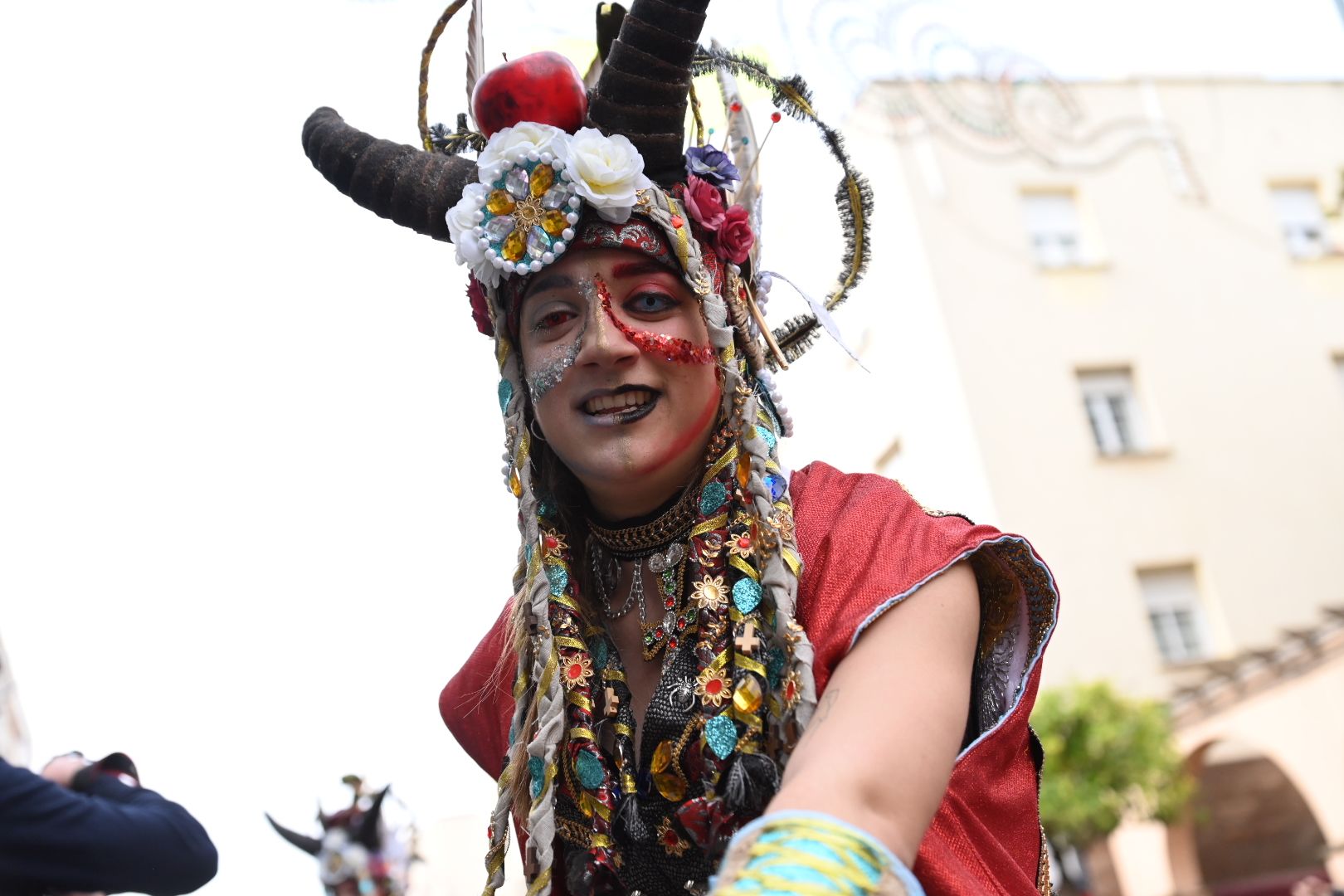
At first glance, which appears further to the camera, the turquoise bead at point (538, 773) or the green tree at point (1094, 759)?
the green tree at point (1094, 759)

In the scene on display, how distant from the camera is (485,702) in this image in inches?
98.7

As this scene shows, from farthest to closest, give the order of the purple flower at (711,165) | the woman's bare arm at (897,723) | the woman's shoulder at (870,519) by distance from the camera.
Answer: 1. the purple flower at (711,165)
2. the woman's shoulder at (870,519)
3. the woman's bare arm at (897,723)

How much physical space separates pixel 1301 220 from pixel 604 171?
18739 millimetres

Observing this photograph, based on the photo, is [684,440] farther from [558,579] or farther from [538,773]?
[538,773]

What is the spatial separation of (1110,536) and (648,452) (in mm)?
14959

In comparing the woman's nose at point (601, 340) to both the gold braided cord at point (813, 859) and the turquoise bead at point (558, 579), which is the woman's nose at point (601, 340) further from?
the gold braided cord at point (813, 859)

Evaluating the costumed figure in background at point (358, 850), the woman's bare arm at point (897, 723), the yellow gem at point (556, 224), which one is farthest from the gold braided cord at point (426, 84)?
the costumed figure in background at point (358, 850)

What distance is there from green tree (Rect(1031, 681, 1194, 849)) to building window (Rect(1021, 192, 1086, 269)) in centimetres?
627

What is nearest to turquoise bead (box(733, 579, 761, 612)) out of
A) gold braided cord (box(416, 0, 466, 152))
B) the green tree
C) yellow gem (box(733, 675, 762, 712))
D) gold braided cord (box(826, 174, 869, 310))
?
yellow gem (box(733, 675, 762, 712))

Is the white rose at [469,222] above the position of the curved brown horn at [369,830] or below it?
above

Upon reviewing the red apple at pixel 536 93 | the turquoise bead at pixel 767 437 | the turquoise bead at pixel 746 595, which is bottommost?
the turquoise bead at pixel 746 595

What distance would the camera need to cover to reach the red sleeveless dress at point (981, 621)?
183cm

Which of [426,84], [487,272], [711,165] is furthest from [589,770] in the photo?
[426,84]

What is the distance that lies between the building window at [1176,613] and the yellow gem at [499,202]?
1504 cm
